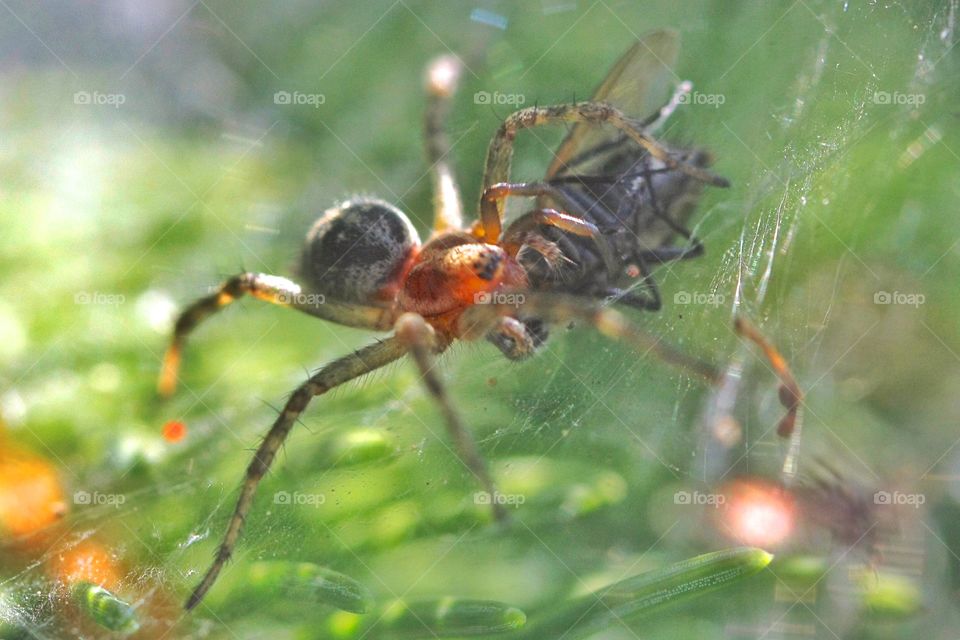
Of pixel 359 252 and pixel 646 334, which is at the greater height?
pixel 359 252

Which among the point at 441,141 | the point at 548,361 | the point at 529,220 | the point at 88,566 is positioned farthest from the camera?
the point at 441,141

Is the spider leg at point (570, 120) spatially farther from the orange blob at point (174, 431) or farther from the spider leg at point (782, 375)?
the orange blob at point (174, 431)

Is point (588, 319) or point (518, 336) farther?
point (518, 336)

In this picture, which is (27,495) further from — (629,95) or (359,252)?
(629,95)

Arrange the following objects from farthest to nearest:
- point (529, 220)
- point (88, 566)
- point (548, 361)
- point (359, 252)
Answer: point (359, 252) → point (529, 220) → point (548, 361) → point (88, 566)

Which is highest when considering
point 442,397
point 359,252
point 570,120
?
point 570,120

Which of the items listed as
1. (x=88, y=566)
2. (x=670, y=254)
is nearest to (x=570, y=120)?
(x=670, y=254)

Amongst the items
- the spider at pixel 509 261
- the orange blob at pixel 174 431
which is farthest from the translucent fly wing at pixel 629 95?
the orange blob at pixel 174 431

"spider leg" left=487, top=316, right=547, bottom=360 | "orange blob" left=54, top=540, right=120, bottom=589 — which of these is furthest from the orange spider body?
"orange blob" left=54, top=540, right=120, bottom=589
